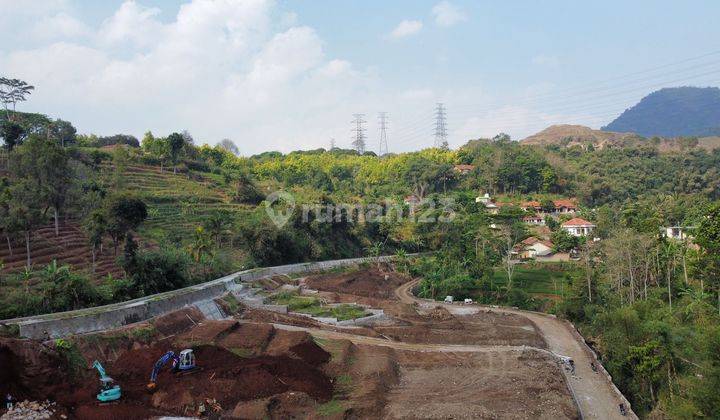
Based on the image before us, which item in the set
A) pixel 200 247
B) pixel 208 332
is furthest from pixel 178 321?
pixel 200 247

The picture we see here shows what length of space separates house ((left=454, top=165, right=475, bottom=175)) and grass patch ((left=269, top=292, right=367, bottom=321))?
64.9 metres

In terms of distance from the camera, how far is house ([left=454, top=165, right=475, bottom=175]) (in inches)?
3932

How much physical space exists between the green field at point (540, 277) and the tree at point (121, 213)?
3023 cm

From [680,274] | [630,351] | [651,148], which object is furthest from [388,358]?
[651,148]

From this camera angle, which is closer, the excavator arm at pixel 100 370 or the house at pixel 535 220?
the excavator arm at pixel 100 370

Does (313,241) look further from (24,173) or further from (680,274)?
(680,274)

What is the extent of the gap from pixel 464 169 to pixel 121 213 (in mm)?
76419

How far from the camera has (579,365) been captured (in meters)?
26.2

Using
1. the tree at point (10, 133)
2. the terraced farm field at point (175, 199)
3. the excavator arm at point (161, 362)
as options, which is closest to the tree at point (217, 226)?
the terraced farm field at point (175, 199)

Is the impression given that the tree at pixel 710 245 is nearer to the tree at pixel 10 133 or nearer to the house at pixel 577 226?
the house at pixel 577 226

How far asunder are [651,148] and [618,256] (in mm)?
87305

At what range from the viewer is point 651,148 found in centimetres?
11056

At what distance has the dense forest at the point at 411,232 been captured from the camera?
25141mm

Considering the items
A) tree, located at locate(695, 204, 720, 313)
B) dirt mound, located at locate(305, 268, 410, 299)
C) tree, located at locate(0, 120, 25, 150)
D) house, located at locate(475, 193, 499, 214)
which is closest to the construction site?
tree, located at locate(695, 204, 720, 313)
